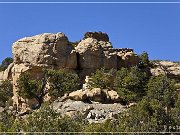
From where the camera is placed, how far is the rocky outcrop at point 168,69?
5841cm

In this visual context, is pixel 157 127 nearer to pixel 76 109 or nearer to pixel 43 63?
pixel 76 109

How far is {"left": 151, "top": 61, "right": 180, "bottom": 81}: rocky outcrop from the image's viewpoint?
192ft

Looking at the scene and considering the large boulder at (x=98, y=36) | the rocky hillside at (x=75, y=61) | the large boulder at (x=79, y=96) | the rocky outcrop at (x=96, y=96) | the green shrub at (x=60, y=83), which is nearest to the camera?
the large boulder at (x=79, y=96)

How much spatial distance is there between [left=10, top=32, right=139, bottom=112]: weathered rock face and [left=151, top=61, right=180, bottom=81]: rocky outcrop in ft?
11.2

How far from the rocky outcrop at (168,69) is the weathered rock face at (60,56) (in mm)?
3417

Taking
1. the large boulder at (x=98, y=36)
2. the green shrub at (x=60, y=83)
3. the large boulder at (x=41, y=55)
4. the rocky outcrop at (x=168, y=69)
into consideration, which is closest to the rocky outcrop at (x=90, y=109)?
the green shrub at (x=60, y=83)

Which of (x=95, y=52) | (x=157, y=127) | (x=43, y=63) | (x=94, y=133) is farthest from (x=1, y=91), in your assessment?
(x=94, y=133)

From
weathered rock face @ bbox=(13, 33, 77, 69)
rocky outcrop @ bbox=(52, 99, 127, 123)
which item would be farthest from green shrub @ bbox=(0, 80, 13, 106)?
rocky outcrop @ bbox=(52, 99, 127, 123)

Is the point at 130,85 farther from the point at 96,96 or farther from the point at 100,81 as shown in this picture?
the point at 96,96

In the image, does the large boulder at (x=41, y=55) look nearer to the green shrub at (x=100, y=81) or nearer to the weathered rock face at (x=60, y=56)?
the weathered rock face at (x=60, y=56)

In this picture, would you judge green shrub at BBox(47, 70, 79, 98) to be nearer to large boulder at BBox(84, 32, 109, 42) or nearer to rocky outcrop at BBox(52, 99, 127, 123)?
rocky outcrop at BBox(52, 99, 127, 123)

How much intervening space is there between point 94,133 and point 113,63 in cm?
3389

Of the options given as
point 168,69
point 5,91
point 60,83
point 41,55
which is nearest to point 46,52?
point 41,55

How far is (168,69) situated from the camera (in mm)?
63062
